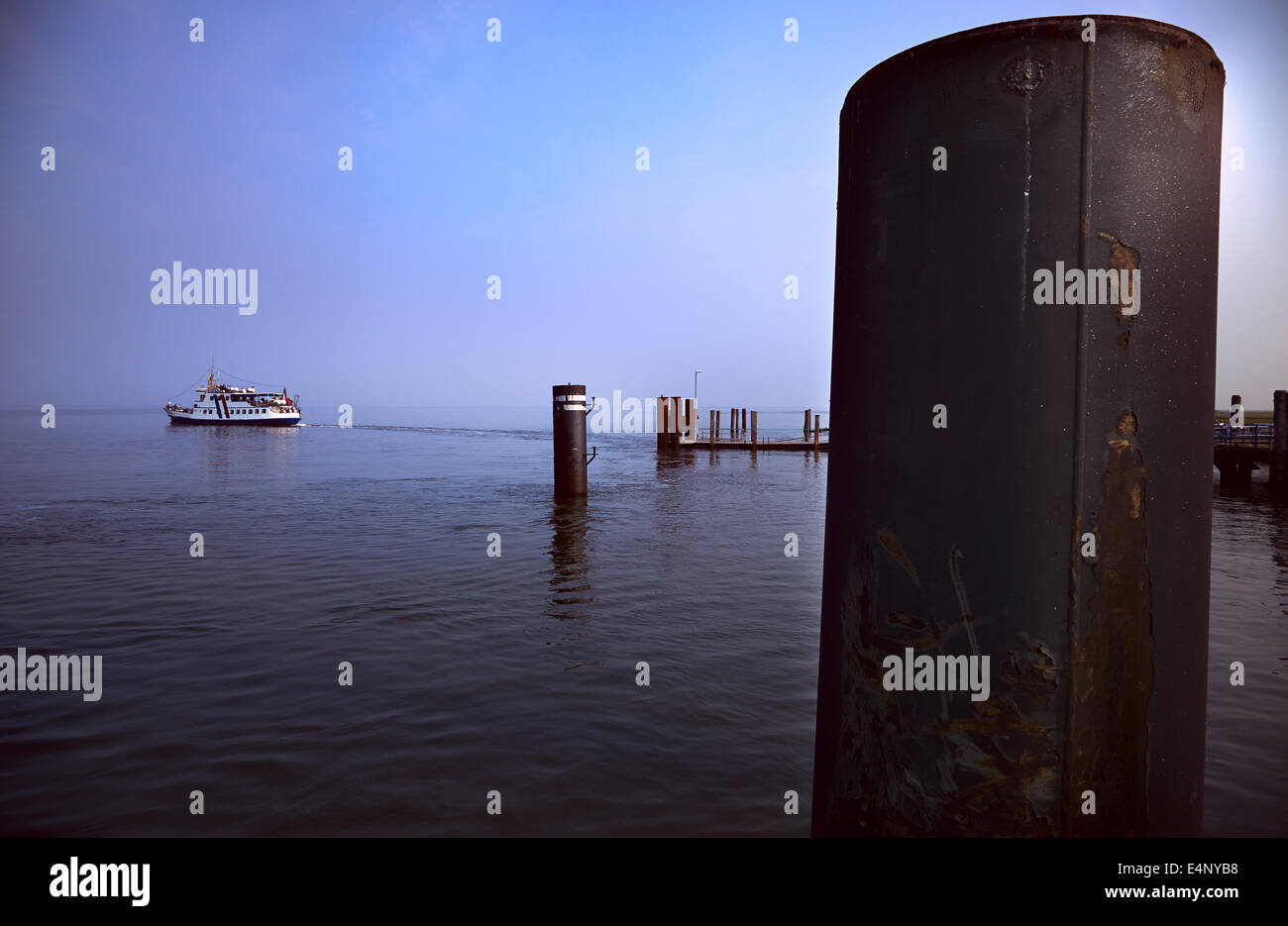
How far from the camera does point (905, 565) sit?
4.93ft

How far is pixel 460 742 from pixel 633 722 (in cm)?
101

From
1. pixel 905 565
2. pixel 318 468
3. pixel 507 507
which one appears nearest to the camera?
pixel 905 565

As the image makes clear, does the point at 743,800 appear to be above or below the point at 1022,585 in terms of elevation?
below

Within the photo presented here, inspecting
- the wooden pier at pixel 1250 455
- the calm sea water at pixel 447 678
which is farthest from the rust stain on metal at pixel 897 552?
the wooden pier at pixel 1250 455

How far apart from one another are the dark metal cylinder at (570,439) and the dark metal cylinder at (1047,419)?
511 inches

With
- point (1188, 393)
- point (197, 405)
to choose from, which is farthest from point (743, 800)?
point (197, 405)

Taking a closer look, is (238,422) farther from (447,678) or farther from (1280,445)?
(447,678)

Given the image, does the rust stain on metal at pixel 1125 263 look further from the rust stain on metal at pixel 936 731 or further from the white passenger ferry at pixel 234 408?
the white passenger ferry at pixel 234 408

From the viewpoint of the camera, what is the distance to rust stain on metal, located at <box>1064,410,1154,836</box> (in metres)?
1.39

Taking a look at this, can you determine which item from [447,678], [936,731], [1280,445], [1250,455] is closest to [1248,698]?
[936,731]

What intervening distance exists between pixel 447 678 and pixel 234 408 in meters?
74.3

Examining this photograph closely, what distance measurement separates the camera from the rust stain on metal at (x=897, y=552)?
1.49 metres
